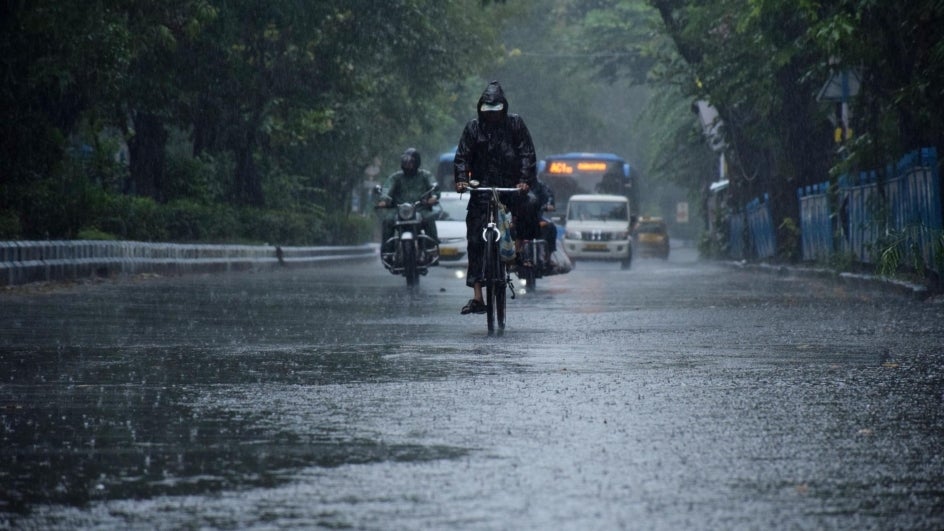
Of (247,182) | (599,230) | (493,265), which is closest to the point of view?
(493,265)

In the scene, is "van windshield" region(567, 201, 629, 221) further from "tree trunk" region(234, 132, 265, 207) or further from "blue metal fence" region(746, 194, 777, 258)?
"tree trunk" region(234, 132, 265, 207)

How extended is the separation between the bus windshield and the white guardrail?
19.4 m

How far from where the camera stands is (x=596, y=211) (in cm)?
5012

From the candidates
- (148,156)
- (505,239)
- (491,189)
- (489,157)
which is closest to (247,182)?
(148,156)

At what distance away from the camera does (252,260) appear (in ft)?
119

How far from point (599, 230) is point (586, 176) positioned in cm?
969

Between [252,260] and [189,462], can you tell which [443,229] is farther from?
[189,462]

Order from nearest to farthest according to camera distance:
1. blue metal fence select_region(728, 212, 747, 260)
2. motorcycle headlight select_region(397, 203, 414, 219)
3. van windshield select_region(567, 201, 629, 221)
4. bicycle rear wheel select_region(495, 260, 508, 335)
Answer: bicycle rear wheel select_region(495, 260, 508, 335) < motorcycle headlight select_region(397, 203, 414, 219) < blue metal fence select_region(728, 212, 747, 260) < van windshield select_region(567, 201, 629, 221)

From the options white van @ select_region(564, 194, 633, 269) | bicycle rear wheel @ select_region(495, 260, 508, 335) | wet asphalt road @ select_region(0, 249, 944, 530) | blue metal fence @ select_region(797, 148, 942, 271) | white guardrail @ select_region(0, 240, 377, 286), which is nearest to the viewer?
wet asphalt road @ select_region(0, 249, 944, 530)

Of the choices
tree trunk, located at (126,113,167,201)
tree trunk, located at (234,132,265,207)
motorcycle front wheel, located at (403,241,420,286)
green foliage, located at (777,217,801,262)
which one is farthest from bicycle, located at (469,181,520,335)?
tree trunk, located at (234,132,265,207)

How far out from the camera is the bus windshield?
5847 cm

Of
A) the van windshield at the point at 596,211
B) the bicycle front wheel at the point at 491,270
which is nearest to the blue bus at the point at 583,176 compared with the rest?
the van windshield at the point at 596,211

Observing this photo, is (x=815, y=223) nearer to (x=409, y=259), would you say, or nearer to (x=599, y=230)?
(x=409, y=259)

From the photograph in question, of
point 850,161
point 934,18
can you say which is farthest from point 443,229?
point 934,18
